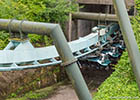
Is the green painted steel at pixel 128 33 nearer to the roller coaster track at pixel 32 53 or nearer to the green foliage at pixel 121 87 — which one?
the green foliage at pixel 121 87

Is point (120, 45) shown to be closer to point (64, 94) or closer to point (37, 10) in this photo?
point (64, 94)

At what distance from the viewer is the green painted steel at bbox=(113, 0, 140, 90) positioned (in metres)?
4.32

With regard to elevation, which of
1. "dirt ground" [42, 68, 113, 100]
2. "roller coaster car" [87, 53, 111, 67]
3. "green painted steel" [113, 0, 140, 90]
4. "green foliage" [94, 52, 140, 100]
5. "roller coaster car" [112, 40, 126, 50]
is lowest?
"dirt ground" [42, 68, 113, 100]

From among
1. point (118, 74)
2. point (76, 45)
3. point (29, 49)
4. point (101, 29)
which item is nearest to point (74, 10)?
point (101, 29)

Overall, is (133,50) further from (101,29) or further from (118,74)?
(101,29)

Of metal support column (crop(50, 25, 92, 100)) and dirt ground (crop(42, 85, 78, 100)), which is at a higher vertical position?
metal support column (crop(50, 25, 92, 100))

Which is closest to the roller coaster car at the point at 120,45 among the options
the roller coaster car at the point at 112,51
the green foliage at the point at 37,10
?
the roller coaster car at the point at 112,51

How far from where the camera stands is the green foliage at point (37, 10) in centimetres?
1176

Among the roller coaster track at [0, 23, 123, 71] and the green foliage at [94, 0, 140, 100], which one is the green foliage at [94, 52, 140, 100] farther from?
the roller coaster track at [0, 23, 123, 71]

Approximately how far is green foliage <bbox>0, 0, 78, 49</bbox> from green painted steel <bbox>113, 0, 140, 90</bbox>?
26.9ft

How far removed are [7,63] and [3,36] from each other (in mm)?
2755

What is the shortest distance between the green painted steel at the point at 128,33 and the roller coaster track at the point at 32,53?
4.11 metres

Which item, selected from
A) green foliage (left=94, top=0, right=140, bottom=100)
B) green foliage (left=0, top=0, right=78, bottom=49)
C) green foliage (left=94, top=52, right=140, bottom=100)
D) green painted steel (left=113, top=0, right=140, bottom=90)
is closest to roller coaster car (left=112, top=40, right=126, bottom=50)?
green foliage (left=0, top=0, right=78, bottom=49)

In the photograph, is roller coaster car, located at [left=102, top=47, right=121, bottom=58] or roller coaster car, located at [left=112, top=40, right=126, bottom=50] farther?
roller coaster car, located at [left=112, top=40, right=126, bottom=50]
